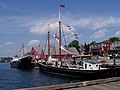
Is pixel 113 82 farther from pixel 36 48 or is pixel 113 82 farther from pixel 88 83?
pixel 36 48

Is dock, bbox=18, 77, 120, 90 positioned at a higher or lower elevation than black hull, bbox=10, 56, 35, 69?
lower

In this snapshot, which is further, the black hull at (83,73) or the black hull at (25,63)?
the black hull at (25,63)

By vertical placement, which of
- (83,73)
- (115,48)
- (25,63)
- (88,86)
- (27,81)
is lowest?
(27,81)

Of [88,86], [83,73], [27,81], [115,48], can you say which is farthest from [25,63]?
[88,86]

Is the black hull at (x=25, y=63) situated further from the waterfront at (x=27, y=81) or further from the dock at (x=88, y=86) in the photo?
the dock at (x=88, y=86)

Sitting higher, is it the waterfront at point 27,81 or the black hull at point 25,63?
the black hull at point 25,63

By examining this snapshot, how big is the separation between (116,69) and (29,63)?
52.9 metres

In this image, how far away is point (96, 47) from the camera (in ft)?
612

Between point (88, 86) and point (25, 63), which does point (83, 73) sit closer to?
point (88, 86)

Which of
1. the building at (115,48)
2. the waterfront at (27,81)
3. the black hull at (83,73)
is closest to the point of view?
the waterfront at (27,81)

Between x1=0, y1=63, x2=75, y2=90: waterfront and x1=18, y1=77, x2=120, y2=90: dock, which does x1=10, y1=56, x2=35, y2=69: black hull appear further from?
x1=18, y1=77, x2=120, y2=90: dock

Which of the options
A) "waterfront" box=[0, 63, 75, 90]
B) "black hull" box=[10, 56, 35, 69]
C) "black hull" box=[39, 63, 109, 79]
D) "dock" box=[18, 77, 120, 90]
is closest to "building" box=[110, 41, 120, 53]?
"black hull" box=[10, 56, 35, 69]

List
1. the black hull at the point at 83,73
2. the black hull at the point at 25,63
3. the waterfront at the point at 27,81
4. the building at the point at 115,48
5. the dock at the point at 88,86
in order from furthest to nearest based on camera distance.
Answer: the building at the point at 115,48, the black hull at the point at 25,63, the black hull at the point at 83,73, the waterfront at the point at 27,81, the dock at the point at 88,86

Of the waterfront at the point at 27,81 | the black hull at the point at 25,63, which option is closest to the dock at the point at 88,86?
the waterfront at the point at 27,81
